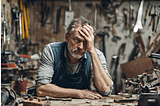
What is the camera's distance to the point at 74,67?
2393 millimetres

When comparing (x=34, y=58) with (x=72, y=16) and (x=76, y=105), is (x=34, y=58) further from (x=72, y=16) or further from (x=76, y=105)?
(x=76, y=105)

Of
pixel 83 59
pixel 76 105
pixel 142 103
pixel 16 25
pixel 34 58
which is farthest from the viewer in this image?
pixel 34 58

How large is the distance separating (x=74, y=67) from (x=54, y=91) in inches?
19.1

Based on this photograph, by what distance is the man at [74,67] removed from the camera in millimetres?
2018

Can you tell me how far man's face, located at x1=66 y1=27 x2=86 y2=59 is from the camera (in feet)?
7.18

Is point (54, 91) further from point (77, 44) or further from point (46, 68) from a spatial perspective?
point (77, 44)

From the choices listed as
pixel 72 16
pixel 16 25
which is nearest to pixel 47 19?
pixel 72 16

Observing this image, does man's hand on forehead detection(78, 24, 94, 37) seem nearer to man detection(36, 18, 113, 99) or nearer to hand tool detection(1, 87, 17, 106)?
man detection(36, 18, 113, 99)

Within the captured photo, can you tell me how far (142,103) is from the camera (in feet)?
4.77

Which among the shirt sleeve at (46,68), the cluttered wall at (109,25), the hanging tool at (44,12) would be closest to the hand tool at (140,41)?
the cluttered wall at (109,25)

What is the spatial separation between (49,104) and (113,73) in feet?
12.8

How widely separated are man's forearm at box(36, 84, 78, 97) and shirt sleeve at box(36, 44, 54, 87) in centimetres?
5

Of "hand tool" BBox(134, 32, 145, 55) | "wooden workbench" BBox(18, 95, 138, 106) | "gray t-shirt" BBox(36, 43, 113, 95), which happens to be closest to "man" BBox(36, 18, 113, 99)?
"gray t-shirt" BBox(36, 43, 113, 95)

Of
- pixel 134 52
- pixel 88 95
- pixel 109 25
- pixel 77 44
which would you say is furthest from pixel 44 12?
pixel 88 95
